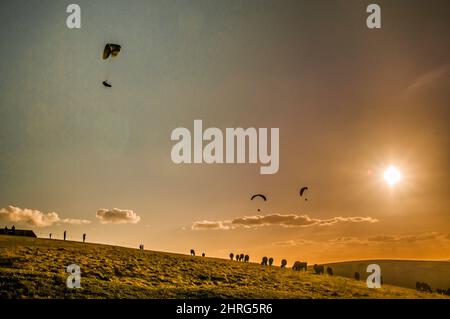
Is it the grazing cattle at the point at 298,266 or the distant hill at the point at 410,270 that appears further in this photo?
the distant hill at the point at 410,270

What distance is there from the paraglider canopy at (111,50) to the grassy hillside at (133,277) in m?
13.9

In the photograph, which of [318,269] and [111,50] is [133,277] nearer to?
[111,50]

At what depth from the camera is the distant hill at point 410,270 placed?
5640 inches

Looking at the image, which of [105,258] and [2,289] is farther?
[105,258]

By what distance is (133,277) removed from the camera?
37375mm

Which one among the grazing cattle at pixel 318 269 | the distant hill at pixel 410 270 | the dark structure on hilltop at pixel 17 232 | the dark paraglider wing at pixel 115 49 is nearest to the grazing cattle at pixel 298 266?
the grazing cattle at pixel 318 269

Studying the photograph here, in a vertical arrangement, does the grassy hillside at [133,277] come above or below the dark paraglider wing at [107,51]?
below

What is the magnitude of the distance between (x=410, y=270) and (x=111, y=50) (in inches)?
5572

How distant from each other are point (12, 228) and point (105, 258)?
73.6ft

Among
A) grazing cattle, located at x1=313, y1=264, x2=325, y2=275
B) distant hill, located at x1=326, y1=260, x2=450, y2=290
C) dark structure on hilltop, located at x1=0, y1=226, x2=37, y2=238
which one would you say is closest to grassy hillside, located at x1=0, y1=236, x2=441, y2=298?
dark structure on hilltop, located at x1=0, y1=226, x2=37, y2=238

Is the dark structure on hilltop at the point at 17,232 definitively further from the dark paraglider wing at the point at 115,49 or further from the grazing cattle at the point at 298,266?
the dark paraglider wing at the point at 115,49
